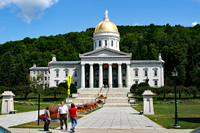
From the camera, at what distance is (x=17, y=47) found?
116 m

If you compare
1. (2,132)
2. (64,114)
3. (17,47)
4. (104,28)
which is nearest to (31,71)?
(17,47)

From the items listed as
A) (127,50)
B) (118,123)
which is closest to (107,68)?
(127,50)

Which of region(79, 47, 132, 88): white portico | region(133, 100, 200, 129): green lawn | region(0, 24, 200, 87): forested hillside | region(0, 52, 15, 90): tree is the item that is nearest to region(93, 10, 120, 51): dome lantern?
region(79, 47, 132, 88): white portico

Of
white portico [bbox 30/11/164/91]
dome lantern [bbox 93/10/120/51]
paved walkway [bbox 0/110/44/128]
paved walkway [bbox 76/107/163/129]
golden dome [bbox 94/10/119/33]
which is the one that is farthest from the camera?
golden dome [bbox 94/10/119/33]

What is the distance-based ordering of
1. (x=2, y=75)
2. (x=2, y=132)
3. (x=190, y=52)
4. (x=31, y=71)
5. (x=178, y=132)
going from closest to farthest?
(x=2, y=132) < (x=178, y=132) < (x=2, y=75) < (x=190, y=52) < (x=31, y=71)

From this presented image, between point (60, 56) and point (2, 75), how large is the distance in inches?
1176

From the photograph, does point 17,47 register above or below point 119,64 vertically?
above

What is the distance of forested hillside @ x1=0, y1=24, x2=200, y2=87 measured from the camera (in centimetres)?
8288

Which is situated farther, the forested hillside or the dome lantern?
the forested hillside

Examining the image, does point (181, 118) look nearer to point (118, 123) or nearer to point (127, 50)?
point (118, 123)

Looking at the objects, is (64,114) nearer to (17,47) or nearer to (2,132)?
(2,132)

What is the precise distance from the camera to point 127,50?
10006cm

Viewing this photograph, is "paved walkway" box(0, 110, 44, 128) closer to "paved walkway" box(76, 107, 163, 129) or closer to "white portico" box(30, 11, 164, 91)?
"paved walkway" box(76, 107, 163, 129)

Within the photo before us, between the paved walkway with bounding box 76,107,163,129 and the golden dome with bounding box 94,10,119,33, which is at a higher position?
the golden dome with bounding box 94,10,119,33
